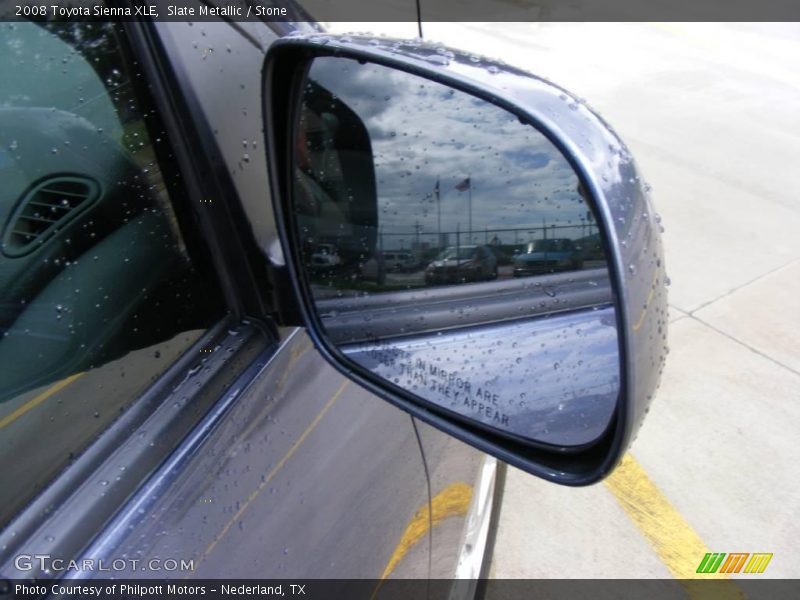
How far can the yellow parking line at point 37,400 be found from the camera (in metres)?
1.00

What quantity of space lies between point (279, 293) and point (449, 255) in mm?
306

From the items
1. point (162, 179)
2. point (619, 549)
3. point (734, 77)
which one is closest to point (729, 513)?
point (619, 549)

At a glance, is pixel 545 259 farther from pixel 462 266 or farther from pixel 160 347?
pixel 160 347

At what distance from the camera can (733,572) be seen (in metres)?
2.99

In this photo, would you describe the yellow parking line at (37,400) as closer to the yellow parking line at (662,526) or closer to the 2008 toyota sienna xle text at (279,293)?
the 2008 toyota sienna xle text at (279,293)

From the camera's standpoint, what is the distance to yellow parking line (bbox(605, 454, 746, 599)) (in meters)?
2.97

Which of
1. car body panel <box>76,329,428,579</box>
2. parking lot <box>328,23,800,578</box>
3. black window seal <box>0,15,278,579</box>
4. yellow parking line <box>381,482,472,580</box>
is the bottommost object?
parking lot <box>328,23,800,578</box>

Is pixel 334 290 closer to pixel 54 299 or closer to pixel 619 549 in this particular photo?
pixel 54 299

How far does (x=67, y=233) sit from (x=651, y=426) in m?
3.25

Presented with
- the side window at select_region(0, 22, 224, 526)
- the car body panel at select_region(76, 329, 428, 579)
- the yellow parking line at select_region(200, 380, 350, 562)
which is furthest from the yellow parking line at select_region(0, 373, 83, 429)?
the yellow parking line at select_region(200, 380, 350, 562)

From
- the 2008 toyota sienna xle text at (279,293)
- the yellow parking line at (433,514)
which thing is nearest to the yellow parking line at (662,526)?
the yellow parking line at (433,514)

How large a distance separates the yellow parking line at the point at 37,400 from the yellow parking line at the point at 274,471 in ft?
0.97

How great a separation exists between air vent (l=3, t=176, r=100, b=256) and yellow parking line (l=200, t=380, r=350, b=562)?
472mm

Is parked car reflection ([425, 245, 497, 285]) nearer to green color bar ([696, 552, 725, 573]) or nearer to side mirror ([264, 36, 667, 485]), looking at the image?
side mirror ([264, 36, 667, 485])
